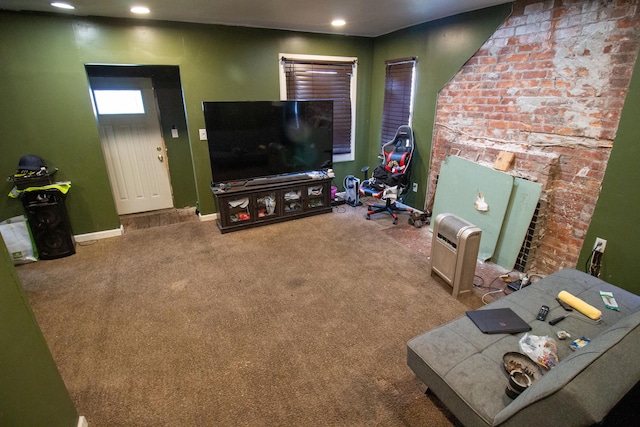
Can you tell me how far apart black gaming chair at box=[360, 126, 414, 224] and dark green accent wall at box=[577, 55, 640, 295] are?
A: 2.06 m

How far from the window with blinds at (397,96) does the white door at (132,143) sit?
3275 millimetres

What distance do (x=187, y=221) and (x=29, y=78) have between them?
85.7 inches

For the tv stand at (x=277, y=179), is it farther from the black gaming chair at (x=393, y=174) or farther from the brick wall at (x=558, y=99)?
the brick wall at (x=558, y=99)

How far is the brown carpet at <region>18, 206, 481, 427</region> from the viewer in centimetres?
173

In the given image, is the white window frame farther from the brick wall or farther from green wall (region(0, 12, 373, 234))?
the brick wall

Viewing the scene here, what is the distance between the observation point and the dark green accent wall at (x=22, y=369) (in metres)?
1.12

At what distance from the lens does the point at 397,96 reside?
4.42m

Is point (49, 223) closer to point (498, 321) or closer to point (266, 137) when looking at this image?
point (266, 137)

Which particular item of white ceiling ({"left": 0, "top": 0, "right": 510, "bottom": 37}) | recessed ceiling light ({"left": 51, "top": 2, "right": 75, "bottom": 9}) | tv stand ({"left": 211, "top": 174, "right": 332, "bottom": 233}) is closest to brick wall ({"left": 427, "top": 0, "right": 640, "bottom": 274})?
white ceiling ({"left": 0, "top": 0, "right": 510, "bottom": 37})

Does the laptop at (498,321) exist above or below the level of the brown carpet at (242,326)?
above

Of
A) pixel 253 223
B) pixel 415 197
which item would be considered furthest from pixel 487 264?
pixel 253 223

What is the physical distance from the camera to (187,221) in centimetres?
433

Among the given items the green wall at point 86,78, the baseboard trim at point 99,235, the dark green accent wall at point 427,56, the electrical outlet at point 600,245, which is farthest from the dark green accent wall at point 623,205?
the baseboard trim at point 99,235

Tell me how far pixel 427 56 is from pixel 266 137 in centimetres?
221
